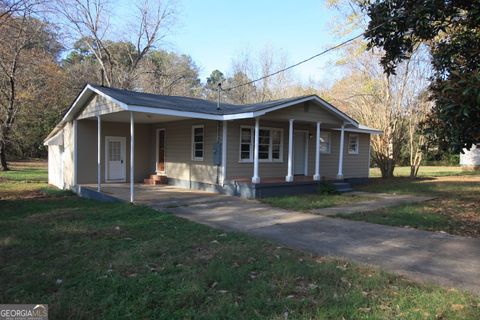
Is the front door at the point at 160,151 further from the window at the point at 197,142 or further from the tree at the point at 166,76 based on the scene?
the tree at the point at 166,76

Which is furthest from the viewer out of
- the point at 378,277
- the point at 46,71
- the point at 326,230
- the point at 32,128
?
the point at 32,128

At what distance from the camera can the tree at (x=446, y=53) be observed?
15.8ft

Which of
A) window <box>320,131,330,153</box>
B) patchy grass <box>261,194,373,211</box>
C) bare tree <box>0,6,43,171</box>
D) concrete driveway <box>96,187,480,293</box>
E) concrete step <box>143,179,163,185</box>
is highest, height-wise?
bare tree <box>0,6,43,171</box>

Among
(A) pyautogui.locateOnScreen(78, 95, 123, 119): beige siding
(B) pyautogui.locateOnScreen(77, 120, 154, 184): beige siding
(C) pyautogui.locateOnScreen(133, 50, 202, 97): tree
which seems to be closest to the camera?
(A) pyautogui.locateOnScreen(78, 95, 123, 119): beige siding

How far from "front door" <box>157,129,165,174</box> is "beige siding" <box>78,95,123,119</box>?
3210 millimetres

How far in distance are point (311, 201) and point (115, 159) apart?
8453 mm

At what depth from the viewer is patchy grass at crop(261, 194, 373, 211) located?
10.5 metres

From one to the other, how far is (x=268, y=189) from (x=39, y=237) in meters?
7.27

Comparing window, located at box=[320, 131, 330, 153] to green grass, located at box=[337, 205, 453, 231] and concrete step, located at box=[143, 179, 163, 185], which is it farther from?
concrete step, located at box=[143, 179, 163, 185]

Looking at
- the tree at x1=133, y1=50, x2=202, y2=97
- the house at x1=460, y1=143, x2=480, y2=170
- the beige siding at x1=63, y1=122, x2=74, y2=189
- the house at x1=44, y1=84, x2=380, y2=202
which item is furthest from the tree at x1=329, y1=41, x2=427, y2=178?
the tree at x1=133, y1=50, x2=202, y2=97

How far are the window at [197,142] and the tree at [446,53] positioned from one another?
7.47 meters

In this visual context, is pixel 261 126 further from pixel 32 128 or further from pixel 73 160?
pixel 32 128

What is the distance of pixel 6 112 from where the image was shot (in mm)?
19672

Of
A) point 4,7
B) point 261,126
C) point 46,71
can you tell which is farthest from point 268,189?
point 46,71
